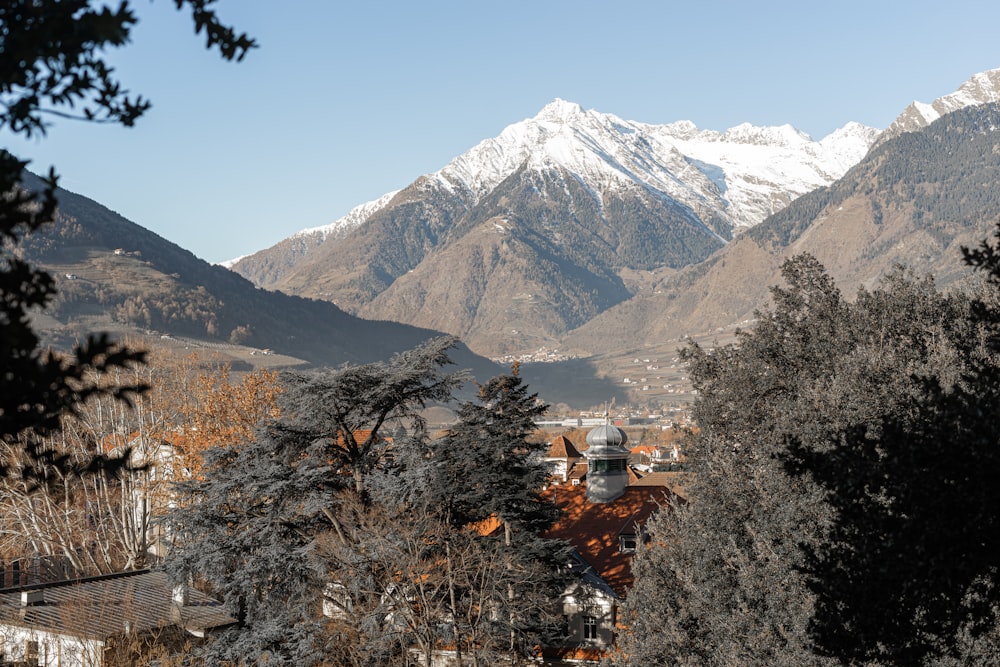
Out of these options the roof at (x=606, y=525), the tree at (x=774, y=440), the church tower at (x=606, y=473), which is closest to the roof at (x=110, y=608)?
the roof at (x=606, y=525)

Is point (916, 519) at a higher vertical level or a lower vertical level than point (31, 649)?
higher

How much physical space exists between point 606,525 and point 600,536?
1420mm

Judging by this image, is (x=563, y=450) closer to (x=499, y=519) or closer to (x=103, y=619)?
(x=499, y=519)

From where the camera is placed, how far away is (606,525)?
5197 cm

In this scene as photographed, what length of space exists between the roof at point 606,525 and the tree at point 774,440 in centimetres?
1424

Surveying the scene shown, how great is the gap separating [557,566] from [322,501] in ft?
32.8

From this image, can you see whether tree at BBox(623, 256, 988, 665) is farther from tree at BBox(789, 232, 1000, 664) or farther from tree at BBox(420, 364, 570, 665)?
tree at BBox(789, 232, 1000, 664)

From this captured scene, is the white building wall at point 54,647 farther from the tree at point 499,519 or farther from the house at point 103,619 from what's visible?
the tree at point 499,519

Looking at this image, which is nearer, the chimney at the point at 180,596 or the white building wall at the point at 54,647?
the white building wall at the point at 54,647

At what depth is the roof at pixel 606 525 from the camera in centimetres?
4712

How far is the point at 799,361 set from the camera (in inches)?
1173

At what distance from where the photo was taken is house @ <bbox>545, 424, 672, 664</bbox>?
42.8 m

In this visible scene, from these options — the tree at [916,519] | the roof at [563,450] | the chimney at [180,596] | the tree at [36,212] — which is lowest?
the roof at [563,450]

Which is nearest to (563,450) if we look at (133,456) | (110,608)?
(133,456)
